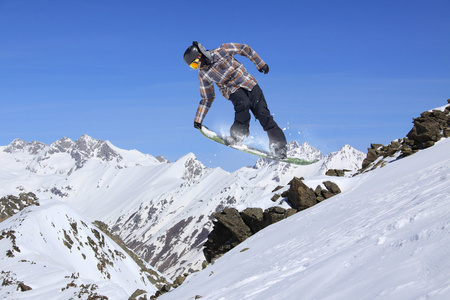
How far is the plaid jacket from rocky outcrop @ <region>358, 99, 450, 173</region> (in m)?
11.3

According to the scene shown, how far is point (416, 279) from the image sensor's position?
411 cm

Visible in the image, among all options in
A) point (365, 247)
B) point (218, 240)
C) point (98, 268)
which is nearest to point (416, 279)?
point (365, 247)

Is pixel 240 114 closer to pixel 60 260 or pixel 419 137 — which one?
pixel 419 137

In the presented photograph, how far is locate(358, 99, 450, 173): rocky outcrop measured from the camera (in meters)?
20.2

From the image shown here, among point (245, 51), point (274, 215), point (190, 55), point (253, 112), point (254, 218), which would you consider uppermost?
point (245, 51)

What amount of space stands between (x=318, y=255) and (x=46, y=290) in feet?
64.6

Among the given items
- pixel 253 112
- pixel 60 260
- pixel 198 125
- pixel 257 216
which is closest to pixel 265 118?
pixel 253 112

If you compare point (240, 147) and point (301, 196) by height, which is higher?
point (240, 147)

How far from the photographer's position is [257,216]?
1833cm

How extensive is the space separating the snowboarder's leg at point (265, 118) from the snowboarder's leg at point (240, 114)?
0.69ft

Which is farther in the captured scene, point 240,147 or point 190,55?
point 240,147

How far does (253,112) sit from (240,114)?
470mm

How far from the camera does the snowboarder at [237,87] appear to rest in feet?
33.5

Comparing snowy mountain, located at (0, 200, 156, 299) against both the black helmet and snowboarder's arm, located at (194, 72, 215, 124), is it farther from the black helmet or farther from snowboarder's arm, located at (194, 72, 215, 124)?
the black helmet
